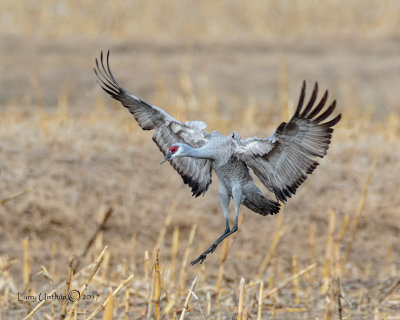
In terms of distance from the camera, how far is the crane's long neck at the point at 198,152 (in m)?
2.71

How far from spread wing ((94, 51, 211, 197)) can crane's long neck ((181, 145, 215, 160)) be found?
8.8 inches

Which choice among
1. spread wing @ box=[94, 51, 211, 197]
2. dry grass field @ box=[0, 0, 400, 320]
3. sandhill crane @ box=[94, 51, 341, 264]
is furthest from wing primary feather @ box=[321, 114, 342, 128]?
dry grass field @ box=[0, 0, 400, 320]

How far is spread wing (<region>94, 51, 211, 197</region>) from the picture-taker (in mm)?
2988

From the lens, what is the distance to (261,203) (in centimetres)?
294

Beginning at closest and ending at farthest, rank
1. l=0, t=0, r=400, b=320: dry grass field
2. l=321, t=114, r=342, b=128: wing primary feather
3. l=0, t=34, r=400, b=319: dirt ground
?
1. l=321, t=114, r=342, b=128: wing primary feather
2. l=0, t=0, r=400, b=320: dry grass field
3. l=0, t=34, r=400, b=319: dirt ground

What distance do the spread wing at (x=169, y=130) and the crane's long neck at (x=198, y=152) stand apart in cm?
22

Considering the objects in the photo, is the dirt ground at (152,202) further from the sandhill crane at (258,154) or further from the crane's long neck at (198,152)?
the crane's long neck at (198,152)

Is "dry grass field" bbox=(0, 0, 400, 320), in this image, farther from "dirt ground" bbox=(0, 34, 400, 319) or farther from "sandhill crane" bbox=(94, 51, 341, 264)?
"sandhill crane" bbox=(94, 51, 341, 264)

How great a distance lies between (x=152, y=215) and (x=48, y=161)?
1.13 m

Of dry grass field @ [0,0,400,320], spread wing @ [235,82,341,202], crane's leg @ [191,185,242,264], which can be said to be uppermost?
dry grass field @ [0,0,400,320]

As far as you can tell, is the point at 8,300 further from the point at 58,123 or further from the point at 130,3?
the point at 130,3

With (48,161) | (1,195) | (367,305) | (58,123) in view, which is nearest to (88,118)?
(58,123)

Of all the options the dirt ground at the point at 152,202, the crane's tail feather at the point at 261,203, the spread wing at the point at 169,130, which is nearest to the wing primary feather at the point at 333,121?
the crane's tail feather at the point at 261,203

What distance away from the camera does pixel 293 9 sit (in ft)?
56.2
